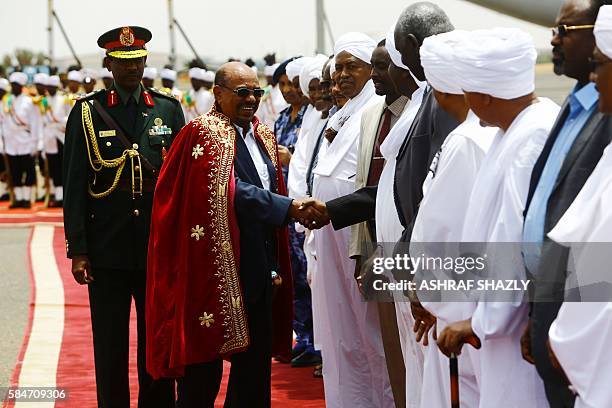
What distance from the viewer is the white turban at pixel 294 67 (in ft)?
28.9

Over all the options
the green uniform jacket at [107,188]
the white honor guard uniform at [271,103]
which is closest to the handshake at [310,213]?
the green uniform jacket at [107,188]

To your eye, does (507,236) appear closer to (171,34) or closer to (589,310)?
(589,310)

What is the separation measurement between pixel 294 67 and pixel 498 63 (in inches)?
215

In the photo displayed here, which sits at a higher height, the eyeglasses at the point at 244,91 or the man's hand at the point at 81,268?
the eyeglasses at the point at 244,91

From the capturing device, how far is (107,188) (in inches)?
231

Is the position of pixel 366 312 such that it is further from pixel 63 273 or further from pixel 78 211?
pixel 63 273

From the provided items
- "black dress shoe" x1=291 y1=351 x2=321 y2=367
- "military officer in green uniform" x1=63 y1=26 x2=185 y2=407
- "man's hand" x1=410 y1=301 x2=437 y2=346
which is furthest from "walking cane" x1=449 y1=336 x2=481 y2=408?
"black dress shoe" x1=291 y1=351 x2=321 y2=367

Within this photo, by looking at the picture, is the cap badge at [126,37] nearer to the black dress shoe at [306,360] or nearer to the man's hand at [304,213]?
the man's hand at [304,213]

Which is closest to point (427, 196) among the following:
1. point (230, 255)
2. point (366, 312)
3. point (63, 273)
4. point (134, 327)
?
point (230, 255)

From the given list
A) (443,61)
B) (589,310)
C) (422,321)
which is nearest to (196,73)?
(422,321)

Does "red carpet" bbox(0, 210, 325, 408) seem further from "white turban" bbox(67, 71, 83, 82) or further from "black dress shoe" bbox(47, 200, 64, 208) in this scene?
"white turban" bbox(67, 71, 83, 82)

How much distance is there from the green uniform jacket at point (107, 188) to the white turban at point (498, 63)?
2628 millimetres

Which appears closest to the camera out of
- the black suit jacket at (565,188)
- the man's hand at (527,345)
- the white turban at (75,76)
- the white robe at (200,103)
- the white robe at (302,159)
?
the black suit jacket at (565,188)

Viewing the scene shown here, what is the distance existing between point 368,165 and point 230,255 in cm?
83
